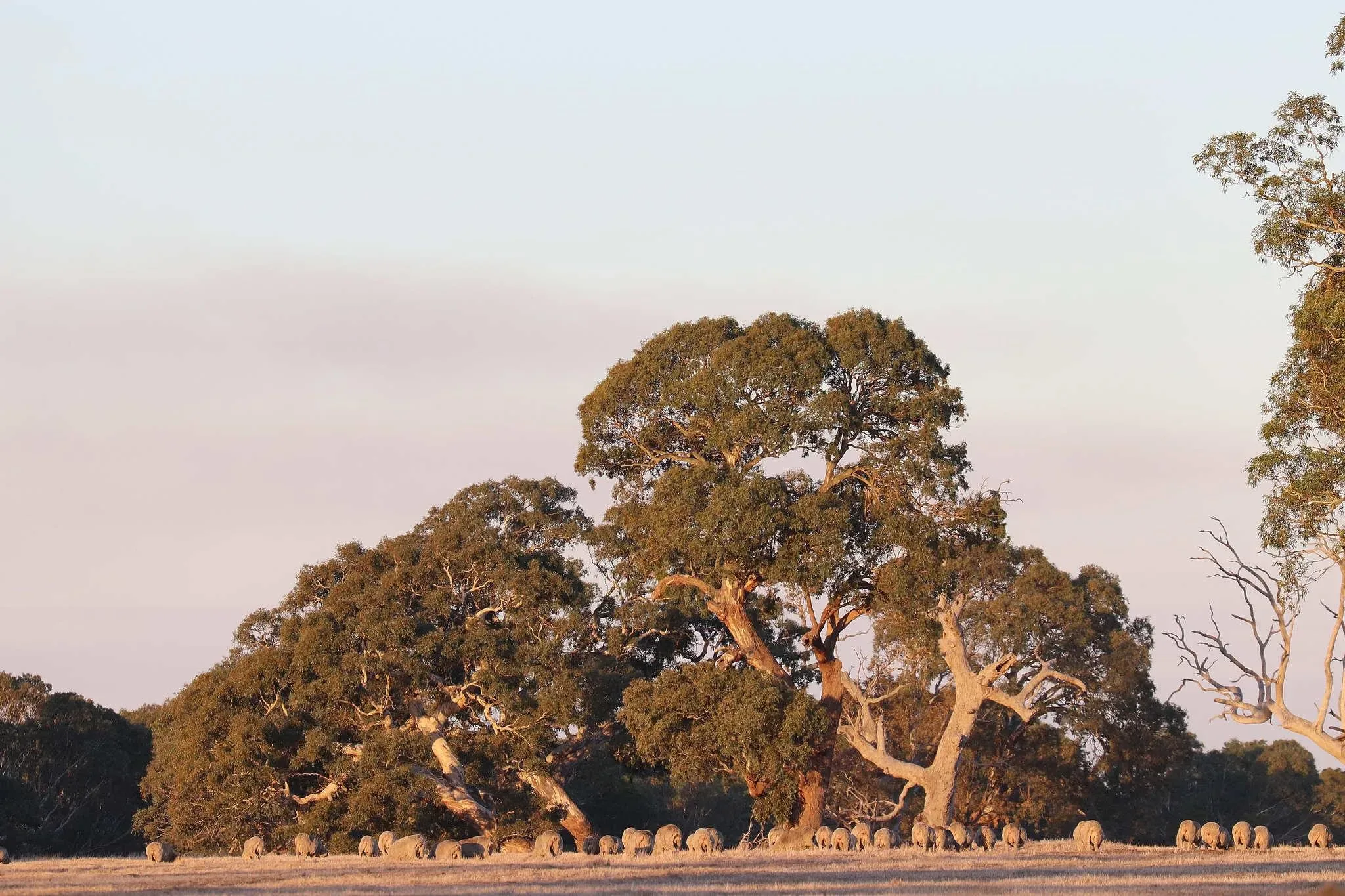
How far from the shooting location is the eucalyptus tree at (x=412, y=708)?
150ft

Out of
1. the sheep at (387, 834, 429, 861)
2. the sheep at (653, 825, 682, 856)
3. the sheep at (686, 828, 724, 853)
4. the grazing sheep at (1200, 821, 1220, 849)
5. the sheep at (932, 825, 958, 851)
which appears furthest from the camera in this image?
the sheep at (932, 825, 958, 851)

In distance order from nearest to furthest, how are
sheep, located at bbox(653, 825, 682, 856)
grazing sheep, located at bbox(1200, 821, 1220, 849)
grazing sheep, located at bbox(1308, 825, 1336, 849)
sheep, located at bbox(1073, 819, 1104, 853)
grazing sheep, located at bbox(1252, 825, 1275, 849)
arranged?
grazing sheep, located at bbox(1200, 821, 1220, 849)
grazing sheep, located at bbox(1252, 825, 1275, 849)
sheep, located at bbox(1073, 819, 1104, 853)
sheep, located at bbox(653, 825, 682, 856)
grazing sheep, located at bbox(1308, 825, 1336, 849)

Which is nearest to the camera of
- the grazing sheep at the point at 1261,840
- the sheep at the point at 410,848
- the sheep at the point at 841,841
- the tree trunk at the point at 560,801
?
the grazing sheep at the point at 1261,840

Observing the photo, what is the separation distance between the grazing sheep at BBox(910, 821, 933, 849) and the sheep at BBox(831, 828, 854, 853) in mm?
1644

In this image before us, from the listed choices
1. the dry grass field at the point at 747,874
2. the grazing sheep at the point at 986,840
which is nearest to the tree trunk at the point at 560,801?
the dry grass field at the point at 747,874

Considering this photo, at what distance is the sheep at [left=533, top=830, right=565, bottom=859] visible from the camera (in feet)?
124

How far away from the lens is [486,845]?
3831 cm

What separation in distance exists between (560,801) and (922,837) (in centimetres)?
1445

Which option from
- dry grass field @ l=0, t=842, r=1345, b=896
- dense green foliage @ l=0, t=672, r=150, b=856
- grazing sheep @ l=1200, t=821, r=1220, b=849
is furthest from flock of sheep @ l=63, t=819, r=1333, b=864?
dense green foliage @ l=0, t=672, r=150, b=856

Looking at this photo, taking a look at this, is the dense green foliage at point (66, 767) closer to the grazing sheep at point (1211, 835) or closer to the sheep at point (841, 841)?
the sheep at point (841, 841)

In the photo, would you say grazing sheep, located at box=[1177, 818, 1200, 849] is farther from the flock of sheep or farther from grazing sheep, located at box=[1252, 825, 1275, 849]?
grazing sheep, located at box=[1252, 825, 1275, 849]

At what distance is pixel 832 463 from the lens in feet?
136

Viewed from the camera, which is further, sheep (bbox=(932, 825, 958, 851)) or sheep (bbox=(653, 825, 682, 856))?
sheep (bbox=(932, 825, 958, 851))

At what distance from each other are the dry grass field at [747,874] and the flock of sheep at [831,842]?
3.10 feet
